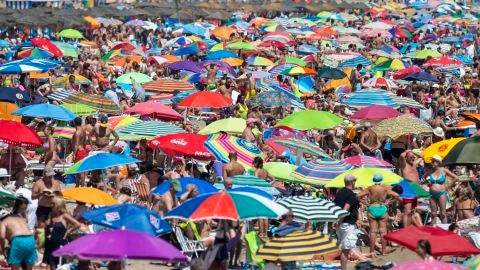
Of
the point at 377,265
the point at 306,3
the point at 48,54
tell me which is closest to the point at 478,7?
the point at 306,3

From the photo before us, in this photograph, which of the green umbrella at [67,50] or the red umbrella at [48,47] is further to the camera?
the green umbrella at [67,50]

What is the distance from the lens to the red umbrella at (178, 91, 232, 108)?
1861cm

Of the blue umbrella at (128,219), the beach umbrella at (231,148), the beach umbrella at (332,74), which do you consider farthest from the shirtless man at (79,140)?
the beach umbrella at (332,74)

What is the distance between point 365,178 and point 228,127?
3552 mm

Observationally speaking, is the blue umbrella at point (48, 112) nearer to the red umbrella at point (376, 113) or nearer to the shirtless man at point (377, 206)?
the red umbrella at point (376, 113)

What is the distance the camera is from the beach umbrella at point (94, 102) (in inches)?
728

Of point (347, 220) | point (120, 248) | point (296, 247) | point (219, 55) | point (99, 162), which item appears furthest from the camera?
point (219, 55)

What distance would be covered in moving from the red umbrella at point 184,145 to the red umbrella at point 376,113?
3.79 meters

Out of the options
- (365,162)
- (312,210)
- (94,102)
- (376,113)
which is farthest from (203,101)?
(312,210)

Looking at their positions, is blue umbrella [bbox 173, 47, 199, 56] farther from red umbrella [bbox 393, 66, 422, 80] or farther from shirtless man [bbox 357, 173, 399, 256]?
shirtless man [bbox 357, 173, 399, 256]

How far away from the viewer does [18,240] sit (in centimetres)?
1073

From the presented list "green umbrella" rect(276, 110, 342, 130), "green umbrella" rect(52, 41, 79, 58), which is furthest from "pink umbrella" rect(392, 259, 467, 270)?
"green umbrella" rect(52, 41, 79, 58)

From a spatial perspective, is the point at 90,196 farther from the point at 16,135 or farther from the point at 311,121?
the point at 311,121

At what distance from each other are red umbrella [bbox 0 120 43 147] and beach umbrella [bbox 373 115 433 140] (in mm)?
4635
